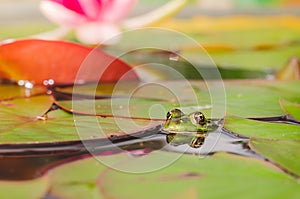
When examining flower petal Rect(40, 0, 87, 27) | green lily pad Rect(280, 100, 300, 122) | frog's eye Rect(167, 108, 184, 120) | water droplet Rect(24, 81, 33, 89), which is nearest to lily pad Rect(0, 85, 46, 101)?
water droplet Rect(24, 81, 33, 89)

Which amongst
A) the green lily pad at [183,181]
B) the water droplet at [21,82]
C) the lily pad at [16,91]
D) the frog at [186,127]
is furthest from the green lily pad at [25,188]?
the water droplet at [21,82]

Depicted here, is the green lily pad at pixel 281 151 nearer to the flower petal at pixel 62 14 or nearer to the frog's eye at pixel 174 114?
the frog's eye at pixel 174 114

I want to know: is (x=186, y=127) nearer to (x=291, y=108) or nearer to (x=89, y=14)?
(x=291, y=108)

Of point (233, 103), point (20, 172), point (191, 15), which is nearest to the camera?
point (20, 172)

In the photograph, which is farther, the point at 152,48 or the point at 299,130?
the point at 152,48

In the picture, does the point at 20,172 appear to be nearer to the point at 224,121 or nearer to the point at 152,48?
the point at 224,121

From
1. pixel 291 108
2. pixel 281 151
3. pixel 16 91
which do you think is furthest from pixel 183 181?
pixel 16 91

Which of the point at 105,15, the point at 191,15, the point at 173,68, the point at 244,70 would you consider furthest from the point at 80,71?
the point at 191,15

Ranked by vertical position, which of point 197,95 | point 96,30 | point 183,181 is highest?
point 96,30
